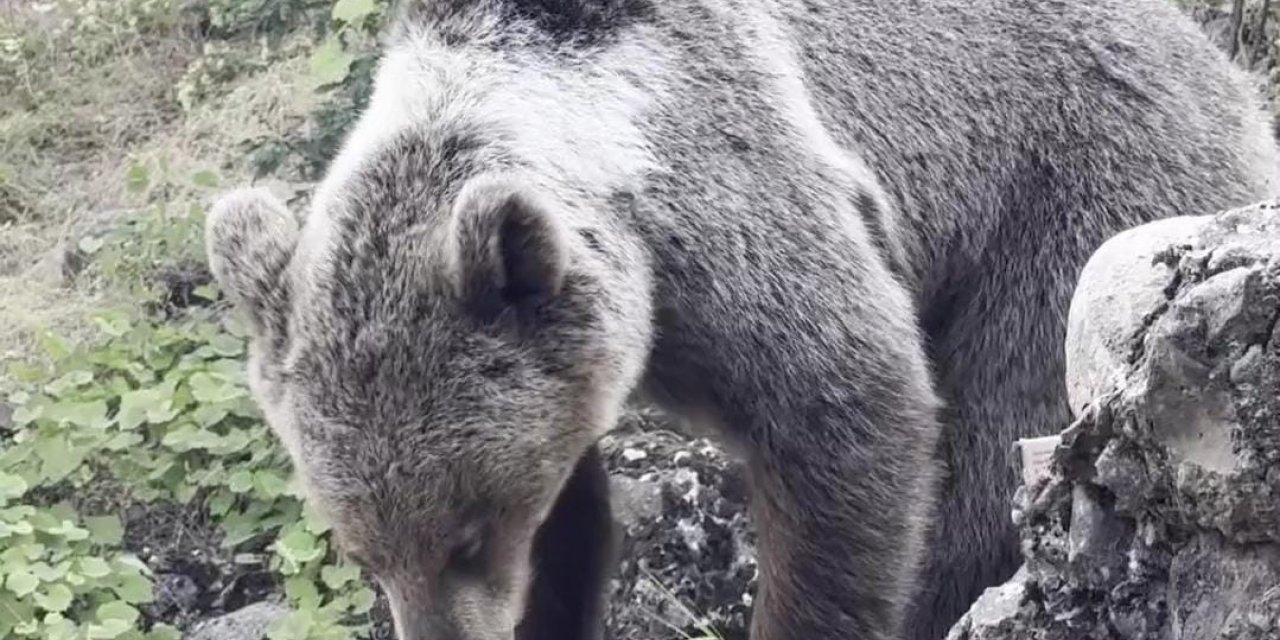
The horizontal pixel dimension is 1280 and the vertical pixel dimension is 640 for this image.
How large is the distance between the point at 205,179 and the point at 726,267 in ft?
11.2

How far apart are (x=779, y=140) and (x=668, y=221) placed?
38 centimetres

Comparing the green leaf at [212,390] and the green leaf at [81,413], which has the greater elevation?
the green leaf at [212,390]

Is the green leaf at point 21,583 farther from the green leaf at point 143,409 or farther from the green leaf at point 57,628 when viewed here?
the green leaf at point 143,409

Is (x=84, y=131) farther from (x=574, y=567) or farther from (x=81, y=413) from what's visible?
(x=574, y=567)

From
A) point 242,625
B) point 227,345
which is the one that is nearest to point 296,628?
point 242,625

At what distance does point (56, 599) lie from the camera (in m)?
4.94

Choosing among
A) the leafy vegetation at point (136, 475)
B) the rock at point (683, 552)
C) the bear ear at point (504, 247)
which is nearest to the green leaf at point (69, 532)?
the leafy vegetation at point (136, 475)

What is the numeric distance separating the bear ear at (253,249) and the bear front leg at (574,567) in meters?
1.10

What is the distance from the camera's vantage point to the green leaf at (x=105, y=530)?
17.5 feet

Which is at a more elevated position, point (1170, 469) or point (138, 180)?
point (1170, 469)

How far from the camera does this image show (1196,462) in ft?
6.81

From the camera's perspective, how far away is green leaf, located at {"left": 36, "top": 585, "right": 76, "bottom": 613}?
4.92 meters

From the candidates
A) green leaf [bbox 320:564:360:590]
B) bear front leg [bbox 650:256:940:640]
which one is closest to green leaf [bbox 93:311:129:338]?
green leaf [bbox 320:564:360:590]

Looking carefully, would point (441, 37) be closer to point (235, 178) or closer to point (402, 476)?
point (402, 476)
